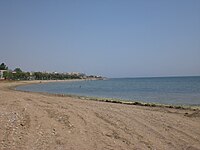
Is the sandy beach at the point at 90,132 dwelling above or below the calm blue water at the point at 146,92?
above

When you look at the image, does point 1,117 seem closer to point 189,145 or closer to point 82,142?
point 82,142

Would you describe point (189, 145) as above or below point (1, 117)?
below

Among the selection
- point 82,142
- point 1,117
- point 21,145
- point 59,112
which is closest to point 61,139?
point 82,142

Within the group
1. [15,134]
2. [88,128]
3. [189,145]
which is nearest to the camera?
[15,134]

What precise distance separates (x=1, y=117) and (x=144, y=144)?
5.23 metres

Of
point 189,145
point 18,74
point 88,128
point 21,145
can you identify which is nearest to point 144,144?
point 189,145

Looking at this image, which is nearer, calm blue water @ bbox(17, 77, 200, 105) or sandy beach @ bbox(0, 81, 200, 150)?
sandy beach @ bbox(0, 81, 200, 150)

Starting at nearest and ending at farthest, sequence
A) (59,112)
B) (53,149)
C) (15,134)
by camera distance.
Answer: (53,149)
(15,134)
(59,112)

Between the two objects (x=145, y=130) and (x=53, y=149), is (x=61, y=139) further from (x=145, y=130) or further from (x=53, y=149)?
(x=145, y=130)

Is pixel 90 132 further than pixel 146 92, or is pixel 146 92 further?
pixel 146 92

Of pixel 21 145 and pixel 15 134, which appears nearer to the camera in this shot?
pixel 21 145

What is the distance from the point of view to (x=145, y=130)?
412 inches

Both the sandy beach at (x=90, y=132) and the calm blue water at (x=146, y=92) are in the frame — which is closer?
the sandy beach at (x=90, y=132)

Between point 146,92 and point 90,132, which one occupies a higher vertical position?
point 90,132
